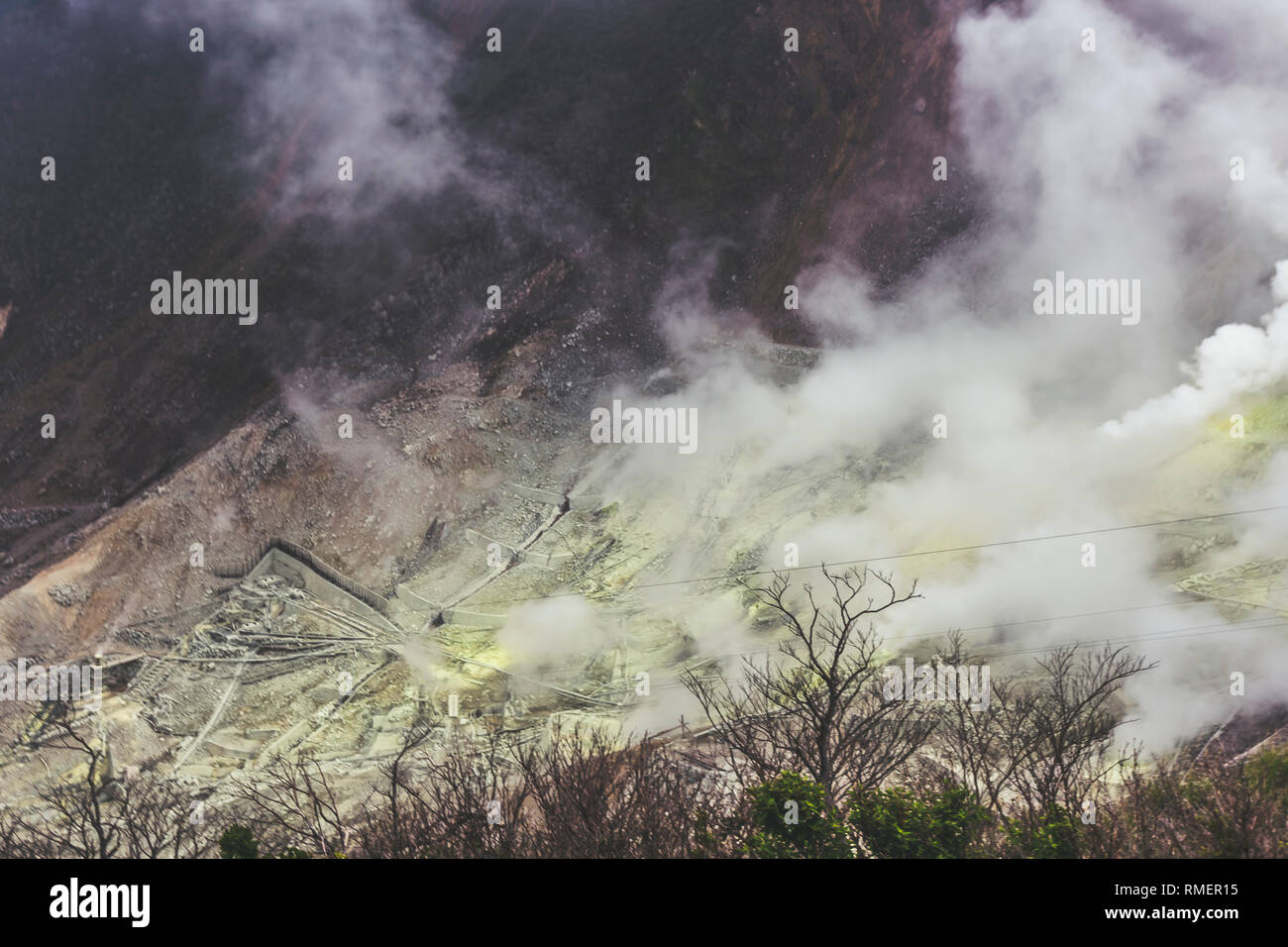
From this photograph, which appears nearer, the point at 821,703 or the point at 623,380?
the point at 821,703

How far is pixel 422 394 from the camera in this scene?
25328 millimetres

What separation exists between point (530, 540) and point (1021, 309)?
13.3m

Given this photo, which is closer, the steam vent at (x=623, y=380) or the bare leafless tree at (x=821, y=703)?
the bare leafless tree at (x=821, y=703)

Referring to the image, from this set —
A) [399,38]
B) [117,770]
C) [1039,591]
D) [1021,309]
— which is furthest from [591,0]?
[117,770]

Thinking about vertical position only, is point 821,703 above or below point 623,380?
below

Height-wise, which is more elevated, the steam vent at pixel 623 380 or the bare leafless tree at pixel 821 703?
→ the steam vent at pixel 623 380

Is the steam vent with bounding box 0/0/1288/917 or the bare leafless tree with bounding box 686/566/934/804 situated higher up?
the steam vent with bounding box 0/0/1288/917

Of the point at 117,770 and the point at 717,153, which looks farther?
the point at 717,153

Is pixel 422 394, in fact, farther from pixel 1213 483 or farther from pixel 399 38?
pixel 1213 483

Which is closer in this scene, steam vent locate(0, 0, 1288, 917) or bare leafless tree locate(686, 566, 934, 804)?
bare leafless tree locate(686, 566, 934, 804)
